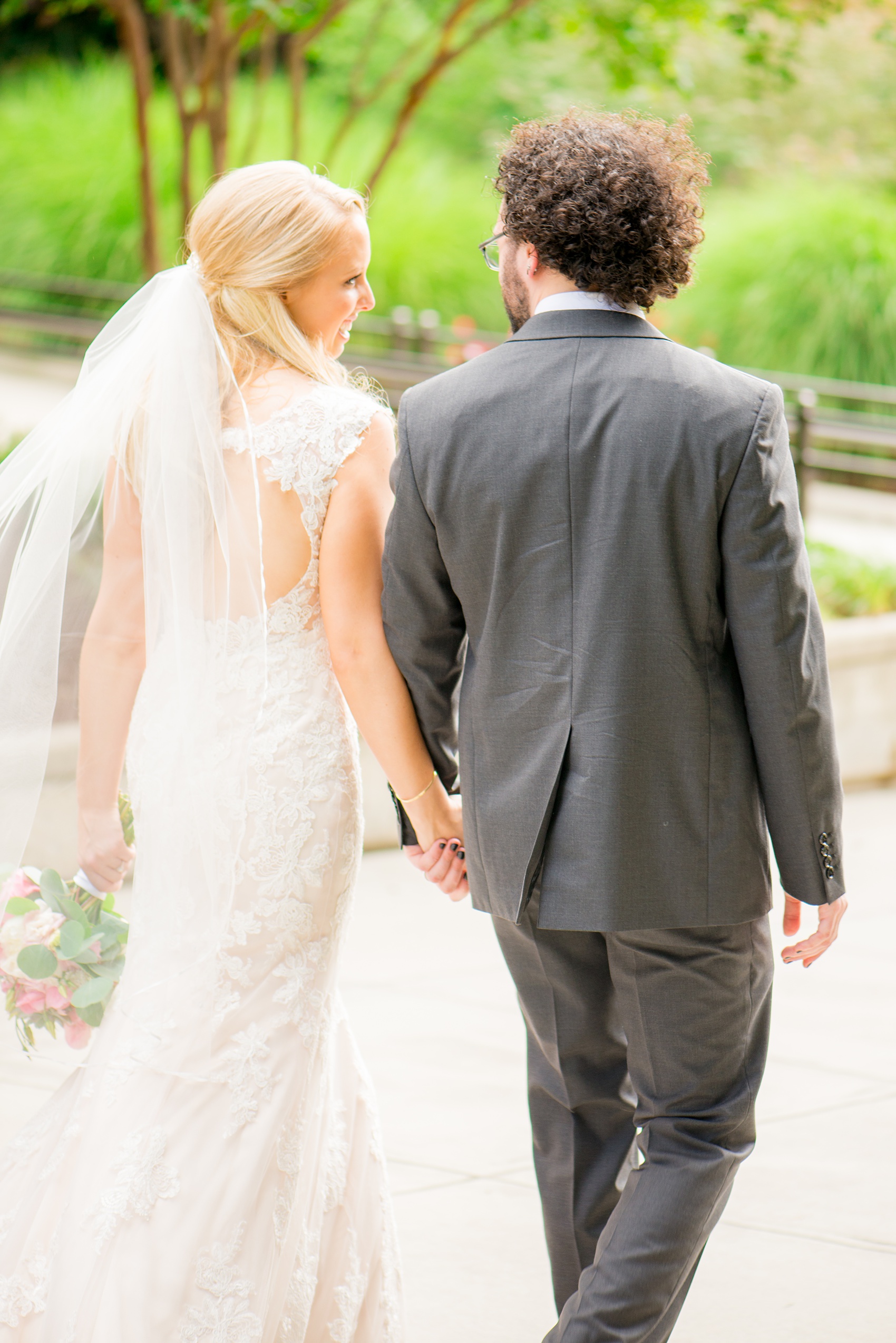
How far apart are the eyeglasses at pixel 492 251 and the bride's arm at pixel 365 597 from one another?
332mm

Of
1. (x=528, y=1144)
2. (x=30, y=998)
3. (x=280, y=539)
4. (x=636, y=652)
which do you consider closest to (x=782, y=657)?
(x=636, y=652)

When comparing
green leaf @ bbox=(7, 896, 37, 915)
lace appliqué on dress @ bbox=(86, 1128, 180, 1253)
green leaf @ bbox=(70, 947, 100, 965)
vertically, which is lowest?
lace appliqué on dress @ bbox=(86, 1128, 180, 1253)

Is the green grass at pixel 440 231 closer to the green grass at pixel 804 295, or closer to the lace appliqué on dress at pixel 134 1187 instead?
the green grass at pixel 804 295

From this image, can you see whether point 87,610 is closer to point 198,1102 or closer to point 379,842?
point 198,1102

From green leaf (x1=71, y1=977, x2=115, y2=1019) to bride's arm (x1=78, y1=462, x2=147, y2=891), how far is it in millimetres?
204

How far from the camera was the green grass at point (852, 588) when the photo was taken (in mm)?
7836

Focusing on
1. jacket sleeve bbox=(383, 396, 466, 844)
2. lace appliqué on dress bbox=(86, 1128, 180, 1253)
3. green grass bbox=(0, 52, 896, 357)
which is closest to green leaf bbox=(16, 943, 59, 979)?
lace appliqué on dress bbox=(86, 1128, 180, 1253)

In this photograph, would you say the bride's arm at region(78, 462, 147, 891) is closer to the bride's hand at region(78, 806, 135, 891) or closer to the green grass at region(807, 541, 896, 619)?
the bride's hand at region(78, 806, 135, 891)

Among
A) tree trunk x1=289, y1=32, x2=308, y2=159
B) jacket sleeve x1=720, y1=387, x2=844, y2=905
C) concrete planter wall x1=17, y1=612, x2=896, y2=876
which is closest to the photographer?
jacket sleeve x1=720, y1=387, x2=844, y2=905

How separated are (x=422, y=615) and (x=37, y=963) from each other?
0.95 meters

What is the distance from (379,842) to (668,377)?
4.13 meters

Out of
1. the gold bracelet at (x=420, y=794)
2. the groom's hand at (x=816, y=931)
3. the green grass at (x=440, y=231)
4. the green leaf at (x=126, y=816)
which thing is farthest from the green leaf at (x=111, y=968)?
the green grass at (x=440, y=231)

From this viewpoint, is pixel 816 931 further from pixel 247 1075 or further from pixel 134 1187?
pixel 134 1187

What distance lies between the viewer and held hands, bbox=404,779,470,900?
8.86ft
